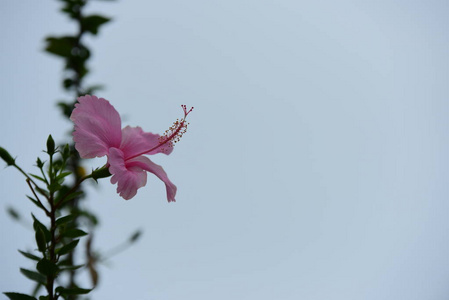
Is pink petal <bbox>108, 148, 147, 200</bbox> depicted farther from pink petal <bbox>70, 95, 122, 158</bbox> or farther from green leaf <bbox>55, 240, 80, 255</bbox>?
green leaf <bbox>55, 240, 80, 255</bbox>

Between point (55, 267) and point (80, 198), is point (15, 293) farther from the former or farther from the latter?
point (80, 198)

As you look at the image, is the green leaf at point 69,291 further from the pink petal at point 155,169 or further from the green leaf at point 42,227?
the pink petal at point 155,169

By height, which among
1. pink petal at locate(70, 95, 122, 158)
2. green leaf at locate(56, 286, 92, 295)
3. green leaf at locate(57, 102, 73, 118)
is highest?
green leaf at locate(57, 102, 73, 118)

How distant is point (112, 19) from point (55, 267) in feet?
4.41

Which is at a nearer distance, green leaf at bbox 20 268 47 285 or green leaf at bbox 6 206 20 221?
green leaf at bbox 20 268 47 285

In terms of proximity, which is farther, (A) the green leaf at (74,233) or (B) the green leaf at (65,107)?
(B) the green leaf at (65,107)

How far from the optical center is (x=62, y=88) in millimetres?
1842

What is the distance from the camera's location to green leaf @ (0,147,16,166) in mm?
944

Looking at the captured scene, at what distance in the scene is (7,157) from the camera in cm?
95

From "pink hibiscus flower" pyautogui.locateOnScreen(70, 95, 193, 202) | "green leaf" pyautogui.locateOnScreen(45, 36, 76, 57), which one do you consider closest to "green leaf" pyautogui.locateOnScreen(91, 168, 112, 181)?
"pink hibiscus flower" pyautogui.locateOnScreen(70, 95, 193, 202)

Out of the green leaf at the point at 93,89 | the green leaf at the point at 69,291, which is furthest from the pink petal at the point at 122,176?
the green leaf at the point at 93,89

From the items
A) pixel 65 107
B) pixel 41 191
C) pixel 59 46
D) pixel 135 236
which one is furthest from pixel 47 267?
pixel 59 46

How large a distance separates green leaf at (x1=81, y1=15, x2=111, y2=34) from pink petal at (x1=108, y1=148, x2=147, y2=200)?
1125 mm

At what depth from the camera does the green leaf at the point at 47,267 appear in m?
0.87
